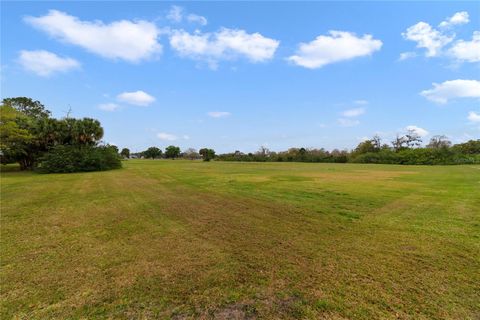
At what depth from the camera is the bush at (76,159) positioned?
2008cm

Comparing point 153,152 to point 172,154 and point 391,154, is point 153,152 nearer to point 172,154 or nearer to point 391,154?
point 172,154

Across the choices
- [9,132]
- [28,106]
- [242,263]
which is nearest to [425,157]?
[242,263]

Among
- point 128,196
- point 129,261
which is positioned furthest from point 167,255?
point 128,196

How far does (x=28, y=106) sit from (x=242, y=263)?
146ft

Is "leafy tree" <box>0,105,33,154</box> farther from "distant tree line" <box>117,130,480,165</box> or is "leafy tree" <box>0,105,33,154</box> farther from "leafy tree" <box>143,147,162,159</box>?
"leafy tree" <box>143,147,162,159</box>

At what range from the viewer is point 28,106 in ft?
115

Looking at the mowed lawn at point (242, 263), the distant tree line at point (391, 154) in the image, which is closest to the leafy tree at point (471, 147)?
the distant tree line at point (391, 154)

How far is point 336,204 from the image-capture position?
7.05m

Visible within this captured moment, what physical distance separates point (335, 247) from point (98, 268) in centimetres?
343

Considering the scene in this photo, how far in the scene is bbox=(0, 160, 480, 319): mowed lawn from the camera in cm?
246

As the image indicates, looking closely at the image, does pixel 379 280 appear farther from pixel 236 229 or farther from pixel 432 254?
pixel 236 229

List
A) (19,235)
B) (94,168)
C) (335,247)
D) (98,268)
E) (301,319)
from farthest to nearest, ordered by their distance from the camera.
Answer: (94,168) < (19,235) < (335,247) < (98,268) < (301,319)

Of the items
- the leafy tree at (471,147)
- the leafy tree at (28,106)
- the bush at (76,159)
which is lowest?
the bush at (76,159)

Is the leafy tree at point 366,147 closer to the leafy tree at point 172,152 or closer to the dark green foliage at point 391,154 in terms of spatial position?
the dark green foliage at point 391,154
